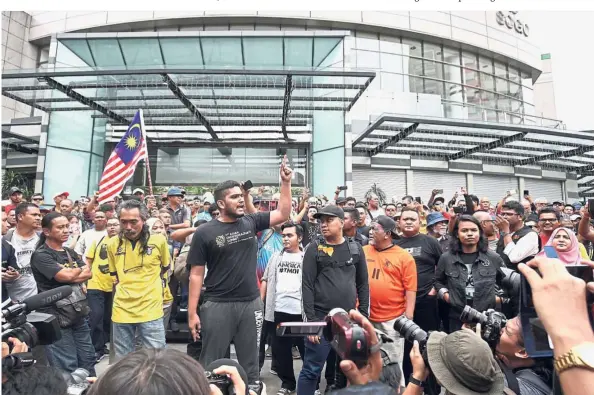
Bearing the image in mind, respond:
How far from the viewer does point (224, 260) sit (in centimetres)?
352

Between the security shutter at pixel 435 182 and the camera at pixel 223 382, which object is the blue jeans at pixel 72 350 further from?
the security shutter at pixel 435 182

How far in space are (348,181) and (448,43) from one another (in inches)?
454

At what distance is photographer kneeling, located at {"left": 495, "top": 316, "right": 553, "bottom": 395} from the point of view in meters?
1.81

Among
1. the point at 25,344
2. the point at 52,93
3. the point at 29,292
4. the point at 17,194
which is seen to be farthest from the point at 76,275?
the point at 52,93

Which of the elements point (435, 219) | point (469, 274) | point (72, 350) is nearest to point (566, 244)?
point (469, 274)

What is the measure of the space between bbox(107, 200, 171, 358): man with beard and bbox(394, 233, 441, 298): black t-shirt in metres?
2.72

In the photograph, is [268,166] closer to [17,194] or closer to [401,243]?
[17,194]

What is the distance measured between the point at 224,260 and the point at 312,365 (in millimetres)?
1245

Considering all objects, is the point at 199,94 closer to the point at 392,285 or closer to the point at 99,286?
the point at 99,286

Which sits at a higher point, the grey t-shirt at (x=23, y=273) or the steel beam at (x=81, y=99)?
the steel beam at (x=81, y=99)

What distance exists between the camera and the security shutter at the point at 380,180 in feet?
55.9

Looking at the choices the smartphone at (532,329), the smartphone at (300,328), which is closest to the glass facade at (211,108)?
the smartphone at (300,328)

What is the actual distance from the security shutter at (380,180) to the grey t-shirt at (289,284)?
41.5ft

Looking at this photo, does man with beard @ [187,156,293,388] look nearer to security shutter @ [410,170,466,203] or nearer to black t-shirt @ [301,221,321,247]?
black t-shirt @ [301,221,321,247]
